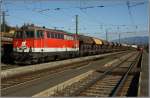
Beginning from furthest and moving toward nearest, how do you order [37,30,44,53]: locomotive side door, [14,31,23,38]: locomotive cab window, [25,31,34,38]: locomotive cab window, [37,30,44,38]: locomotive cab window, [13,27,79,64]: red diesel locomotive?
[14,31,23,38]: locomotive cab window → [37,30,44,38]: locomotive cab window → [25,31,34,38]: locomotive cab window → [37,30,44,53]: locomotive side door → [13,27,79,64]: red diesel locomotive

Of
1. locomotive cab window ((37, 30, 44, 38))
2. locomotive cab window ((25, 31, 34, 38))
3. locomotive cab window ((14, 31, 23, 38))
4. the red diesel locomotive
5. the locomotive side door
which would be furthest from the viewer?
locomotive cab window ((14, 31, 23, 38))

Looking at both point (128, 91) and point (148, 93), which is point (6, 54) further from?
point (148, 93)

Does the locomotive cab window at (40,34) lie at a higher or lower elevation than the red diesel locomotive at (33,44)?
higher

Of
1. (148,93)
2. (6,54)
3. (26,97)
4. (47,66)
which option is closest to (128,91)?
(148,93)

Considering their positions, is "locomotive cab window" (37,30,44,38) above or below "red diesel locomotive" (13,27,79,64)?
above

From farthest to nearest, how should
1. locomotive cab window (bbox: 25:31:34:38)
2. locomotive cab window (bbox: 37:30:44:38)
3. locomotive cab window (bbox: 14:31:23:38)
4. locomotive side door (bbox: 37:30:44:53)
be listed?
1. locomotive cab window (bbox: 14:31:23:38)
2. locomotive cab window (bbox: 37:30:44:38)
3. locomotive cab window (bbox: 25:31:34:38)
4. locomotive side door (bbox: 37:30:44:53)

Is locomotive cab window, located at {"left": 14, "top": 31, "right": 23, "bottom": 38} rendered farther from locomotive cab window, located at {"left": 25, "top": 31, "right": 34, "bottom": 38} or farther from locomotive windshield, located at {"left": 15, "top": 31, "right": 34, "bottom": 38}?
locomotive cab window, located at {"left": 25, "top": 31, "right": 34, "bottom": 38}

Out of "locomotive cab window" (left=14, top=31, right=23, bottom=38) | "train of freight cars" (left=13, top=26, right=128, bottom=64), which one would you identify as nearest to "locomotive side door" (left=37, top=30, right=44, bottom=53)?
"train of freight cars" (left=13, top=26, right=128, bottom=64)

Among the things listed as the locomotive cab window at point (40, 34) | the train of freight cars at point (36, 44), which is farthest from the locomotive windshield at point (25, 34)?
the locomotive cab window at point (40, 34)

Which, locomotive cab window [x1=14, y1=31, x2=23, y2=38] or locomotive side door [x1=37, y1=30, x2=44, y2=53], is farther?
locomotive cab window [x1=14, y1=31, x2=23, y2=38]

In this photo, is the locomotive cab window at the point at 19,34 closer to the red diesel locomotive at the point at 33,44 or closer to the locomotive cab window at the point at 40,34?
the red diesel locomotive at the point at 33,44

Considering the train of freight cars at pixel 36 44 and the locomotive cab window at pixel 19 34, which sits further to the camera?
the locomotive cab window at pixel 19 34

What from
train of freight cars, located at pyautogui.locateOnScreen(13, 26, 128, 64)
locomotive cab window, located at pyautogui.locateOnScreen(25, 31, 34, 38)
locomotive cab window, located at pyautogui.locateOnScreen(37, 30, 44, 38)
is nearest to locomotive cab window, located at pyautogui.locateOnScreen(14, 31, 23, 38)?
train of freight cars, located at pyautogui.locateOnScreen(13, 26, 128, 64)

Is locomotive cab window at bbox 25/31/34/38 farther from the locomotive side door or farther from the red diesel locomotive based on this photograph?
the locomotive side door
